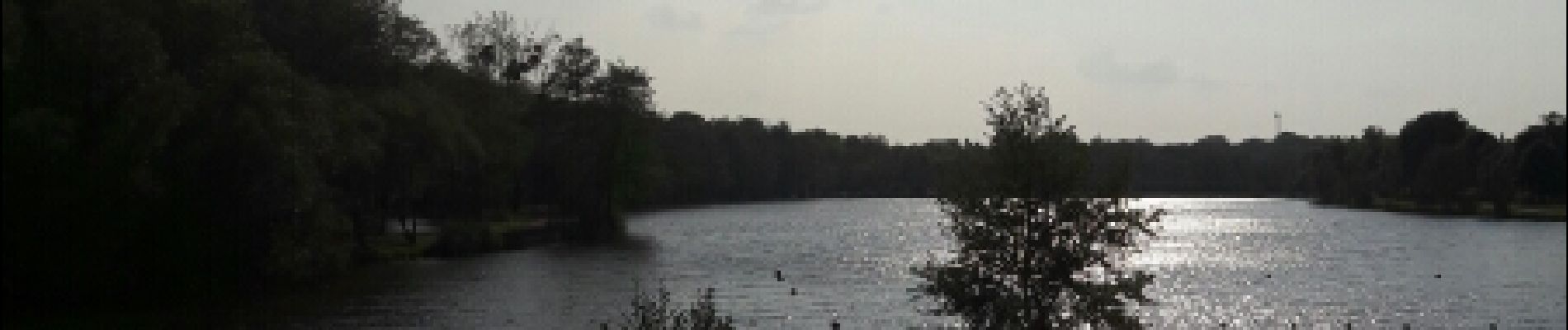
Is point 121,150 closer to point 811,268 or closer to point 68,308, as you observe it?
point 68,308

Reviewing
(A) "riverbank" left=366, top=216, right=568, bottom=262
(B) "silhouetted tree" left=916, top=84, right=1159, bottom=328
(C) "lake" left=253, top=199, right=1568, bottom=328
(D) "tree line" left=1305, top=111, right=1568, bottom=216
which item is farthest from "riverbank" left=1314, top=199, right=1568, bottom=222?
(B) "silhouetted tree" left=916, top=84, right=1159, bottom=328

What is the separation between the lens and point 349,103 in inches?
2906

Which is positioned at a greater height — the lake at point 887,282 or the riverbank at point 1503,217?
the riverbank at point 1503,217

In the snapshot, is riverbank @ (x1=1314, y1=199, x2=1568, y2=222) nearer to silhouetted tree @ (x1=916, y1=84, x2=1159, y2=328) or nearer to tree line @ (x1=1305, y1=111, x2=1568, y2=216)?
tree line @ (x1=1305, y1=111, x2=1568, y2=216)

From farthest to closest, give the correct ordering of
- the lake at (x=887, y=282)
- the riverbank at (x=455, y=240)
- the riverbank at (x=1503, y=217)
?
the riverbank at (x=1503, y=217)
the riverbank at (x=455, y=240)
the lake at (x=887, y=282)

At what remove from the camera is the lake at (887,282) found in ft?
187

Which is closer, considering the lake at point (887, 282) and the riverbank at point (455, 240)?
the lake at point (887, 282)

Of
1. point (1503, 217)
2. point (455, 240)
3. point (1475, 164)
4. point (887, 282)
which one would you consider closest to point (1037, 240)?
point (887, 282)

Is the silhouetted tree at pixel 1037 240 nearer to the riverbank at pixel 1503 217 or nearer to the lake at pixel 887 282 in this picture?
the lake at pixel 887 282

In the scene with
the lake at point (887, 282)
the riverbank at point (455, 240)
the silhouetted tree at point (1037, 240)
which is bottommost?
the lake at point (887, 282)

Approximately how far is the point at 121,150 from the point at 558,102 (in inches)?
3039

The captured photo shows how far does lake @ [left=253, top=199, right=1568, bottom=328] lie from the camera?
187 feet

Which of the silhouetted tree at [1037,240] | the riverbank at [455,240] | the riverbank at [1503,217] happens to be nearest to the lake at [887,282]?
the riverbank at [455,240]

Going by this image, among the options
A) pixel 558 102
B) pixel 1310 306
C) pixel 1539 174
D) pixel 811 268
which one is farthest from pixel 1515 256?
pixel 558 102
